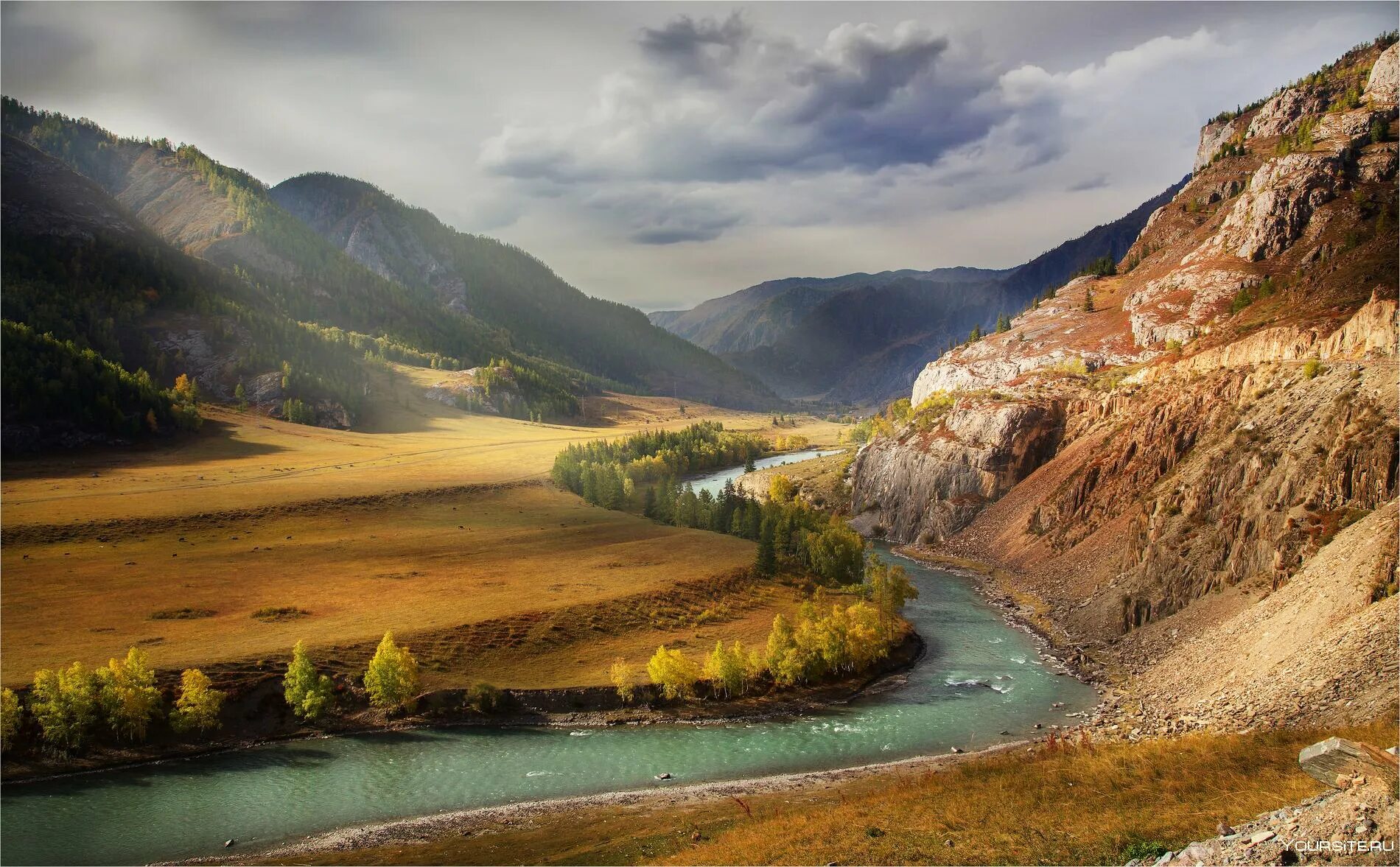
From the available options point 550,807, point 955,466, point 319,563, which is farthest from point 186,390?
point 550,807

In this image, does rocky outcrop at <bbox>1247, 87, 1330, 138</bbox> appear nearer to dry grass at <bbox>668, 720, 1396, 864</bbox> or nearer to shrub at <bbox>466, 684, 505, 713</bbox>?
dry grass at <bbox>668, 720, 1396, 864</bbox>

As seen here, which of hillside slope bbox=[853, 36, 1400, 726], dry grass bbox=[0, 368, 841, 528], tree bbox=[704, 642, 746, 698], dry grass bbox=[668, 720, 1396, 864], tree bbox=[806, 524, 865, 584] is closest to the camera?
dry grass bbox=[668, 720, 1396, 864]

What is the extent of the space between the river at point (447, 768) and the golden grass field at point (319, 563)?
9363mm

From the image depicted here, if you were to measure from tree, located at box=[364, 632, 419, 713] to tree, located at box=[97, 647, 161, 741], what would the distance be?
48.7 feet

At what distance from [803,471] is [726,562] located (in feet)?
281

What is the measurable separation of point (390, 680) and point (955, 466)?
94.0 metres

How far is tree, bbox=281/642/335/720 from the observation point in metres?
59.1

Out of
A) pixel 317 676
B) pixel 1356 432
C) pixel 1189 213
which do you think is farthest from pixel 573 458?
pixel 1189 213

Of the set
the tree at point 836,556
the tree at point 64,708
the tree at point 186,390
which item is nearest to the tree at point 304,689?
the tree at point 64,708

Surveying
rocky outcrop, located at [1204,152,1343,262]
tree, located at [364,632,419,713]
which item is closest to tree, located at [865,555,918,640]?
tree, located at [364,632,419,713]

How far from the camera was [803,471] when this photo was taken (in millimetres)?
177250

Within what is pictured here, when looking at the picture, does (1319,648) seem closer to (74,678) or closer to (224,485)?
(74,678)

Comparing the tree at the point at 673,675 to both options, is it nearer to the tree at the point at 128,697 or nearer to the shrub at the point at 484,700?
the shrub at the point at 484,700

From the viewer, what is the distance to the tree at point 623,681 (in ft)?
207
